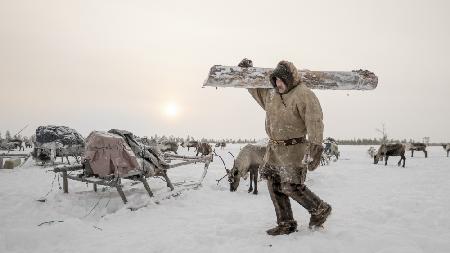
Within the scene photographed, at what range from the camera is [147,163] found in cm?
704

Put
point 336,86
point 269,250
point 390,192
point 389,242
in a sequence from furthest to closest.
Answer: point 390,192 → point 336,86 → point 389,242 → point 269,250

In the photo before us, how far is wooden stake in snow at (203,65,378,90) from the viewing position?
4.54m

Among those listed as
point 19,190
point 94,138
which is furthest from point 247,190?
point 19,190

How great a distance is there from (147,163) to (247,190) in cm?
315

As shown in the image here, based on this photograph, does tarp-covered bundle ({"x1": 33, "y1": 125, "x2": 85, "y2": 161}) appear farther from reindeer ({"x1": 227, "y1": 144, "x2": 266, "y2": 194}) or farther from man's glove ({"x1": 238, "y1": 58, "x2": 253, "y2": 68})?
man's glove ({"x1": 238, "y1": 58, "x2": 253, "y2": 68})

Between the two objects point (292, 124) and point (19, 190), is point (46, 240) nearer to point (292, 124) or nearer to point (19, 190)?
point (292, 124)

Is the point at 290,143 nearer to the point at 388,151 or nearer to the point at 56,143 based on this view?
the point at 56,143

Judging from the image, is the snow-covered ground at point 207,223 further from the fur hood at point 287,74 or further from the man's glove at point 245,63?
the man's glove at point 245,63

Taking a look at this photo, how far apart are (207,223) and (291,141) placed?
1.84m

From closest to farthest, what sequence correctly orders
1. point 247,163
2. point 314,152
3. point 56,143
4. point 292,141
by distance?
point 314,152 → point 292,141 → point 247,163 → point 56,143

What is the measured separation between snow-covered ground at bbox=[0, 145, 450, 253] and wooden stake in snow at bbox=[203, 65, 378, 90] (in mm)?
1950

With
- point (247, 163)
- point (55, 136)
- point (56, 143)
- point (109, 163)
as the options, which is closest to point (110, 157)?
point (109, 163)

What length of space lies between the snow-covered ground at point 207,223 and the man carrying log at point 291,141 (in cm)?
35

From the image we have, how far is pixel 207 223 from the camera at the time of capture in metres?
4.79
